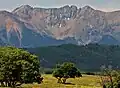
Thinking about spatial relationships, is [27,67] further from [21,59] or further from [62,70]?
[62,70]

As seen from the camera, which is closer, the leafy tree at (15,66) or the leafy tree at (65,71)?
the leafy tree at (15,66)

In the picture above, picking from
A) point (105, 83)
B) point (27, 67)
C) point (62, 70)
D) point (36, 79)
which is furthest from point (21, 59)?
point (62, 70)

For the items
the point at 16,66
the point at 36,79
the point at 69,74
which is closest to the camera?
the point at 16,66

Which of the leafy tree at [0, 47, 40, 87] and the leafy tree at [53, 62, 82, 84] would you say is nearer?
the leafy tree at [0, 47, 40, 87]

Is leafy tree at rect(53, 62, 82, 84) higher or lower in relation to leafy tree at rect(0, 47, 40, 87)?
→ lower

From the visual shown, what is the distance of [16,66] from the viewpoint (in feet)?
338

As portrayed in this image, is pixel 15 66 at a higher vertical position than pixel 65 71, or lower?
higher

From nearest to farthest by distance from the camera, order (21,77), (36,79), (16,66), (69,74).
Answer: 1. (16,66)
2. (21,77)
3. (36,79)
4. (69,74)

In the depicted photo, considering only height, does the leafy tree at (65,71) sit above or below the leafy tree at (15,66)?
below

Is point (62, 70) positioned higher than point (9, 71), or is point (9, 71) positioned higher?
point (9, 71)

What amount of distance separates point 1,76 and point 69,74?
249ft

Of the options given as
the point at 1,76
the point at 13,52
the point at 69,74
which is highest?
the point at 13,52

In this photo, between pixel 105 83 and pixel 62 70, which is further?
pixel 62 70

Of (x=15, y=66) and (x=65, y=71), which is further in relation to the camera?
(x=65, y=71)
